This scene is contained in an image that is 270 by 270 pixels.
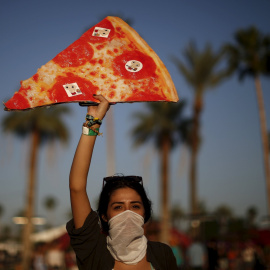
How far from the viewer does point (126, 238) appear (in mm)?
2668

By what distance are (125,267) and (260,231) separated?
103ft

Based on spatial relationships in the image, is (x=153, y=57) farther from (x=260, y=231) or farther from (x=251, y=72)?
(x=251, y=72)

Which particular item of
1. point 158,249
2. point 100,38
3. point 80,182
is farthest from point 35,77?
point 158,249

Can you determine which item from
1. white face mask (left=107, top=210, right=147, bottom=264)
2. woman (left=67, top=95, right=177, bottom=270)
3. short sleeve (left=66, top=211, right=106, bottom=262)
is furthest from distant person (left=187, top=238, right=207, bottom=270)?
short sleeve (left=66, top=211, right=106, bottom=262)

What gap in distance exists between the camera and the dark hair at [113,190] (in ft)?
9.42

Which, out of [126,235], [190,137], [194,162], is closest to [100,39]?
[126,235]

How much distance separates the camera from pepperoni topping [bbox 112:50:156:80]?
9.86ft

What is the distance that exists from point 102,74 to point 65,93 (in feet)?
0.98

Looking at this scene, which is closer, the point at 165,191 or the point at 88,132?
the point at 88,132

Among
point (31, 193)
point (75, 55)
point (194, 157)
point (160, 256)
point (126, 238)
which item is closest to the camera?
point (126, 238)

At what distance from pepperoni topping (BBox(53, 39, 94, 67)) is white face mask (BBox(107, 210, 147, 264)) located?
109cm

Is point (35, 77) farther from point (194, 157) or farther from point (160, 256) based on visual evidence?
point (194, 157)

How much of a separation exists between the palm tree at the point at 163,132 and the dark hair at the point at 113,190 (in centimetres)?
2942

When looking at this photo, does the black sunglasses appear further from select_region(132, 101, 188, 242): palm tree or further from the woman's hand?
select_region(132, 101, 188, 242): palm tree
